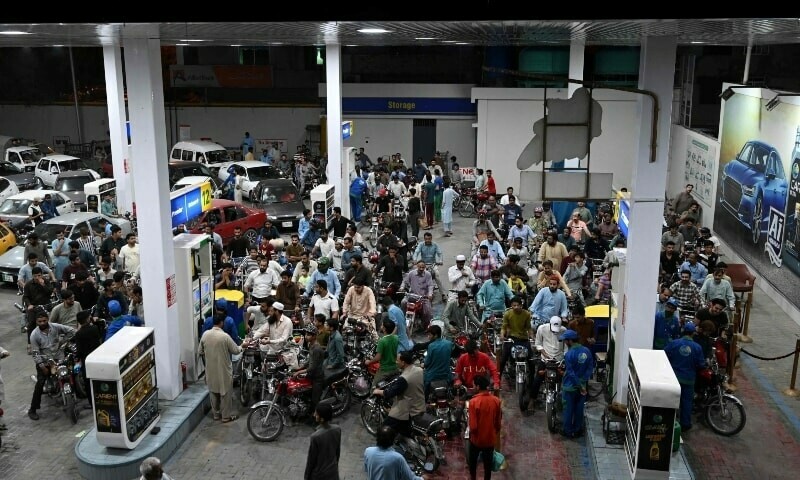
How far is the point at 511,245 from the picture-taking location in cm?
1672

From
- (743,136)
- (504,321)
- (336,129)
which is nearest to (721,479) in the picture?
(504,321)

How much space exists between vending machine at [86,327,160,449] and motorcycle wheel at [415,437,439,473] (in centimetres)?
355

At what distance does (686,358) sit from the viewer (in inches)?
415

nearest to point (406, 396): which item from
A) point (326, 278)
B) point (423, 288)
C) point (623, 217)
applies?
point (326, 278)

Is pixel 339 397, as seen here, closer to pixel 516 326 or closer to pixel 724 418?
pixel 516 326

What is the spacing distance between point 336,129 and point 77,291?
8.89 metres

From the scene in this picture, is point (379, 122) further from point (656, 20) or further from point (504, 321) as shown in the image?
point (656, 20)

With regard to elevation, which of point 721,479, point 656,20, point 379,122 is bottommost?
point 721,479

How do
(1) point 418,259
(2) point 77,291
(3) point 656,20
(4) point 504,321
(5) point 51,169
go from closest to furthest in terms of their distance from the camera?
(3) point 656,20 < (4) point 504,321 < (2) point 77,291 < (1) point 418,259 < (5) point 51,169

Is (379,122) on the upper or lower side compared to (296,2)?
lower

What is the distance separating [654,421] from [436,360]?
114 inches

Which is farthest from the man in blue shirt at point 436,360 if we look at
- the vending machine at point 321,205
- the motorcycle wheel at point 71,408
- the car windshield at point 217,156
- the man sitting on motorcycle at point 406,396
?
the car windshield at point 217,156

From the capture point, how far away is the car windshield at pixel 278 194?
22.7 meters

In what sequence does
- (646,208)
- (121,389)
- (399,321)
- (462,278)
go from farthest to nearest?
(462,278)
(399,321)
(646,208)
(121,389)
